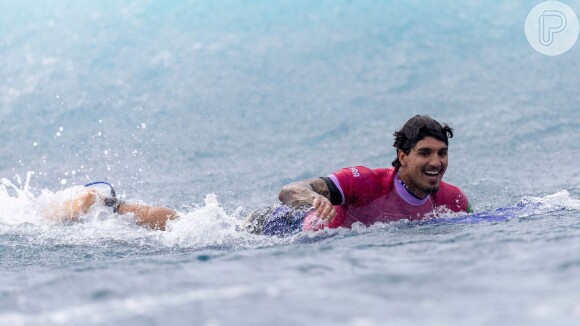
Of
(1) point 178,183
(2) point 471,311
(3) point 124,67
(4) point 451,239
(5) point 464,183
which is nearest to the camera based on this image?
(2) point 471,311

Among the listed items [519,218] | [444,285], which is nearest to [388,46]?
[519,218]

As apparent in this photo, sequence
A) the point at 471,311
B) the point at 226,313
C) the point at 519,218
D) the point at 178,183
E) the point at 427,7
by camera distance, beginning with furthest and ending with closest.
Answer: the point at 427,7 < the point at 178,183 < the point at 519,218 < the point at 226,313 < the point at 471,311

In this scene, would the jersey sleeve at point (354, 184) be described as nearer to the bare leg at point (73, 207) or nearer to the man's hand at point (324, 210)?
the man's hand at point (324, 210)

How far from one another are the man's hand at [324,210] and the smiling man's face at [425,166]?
0.77 meters

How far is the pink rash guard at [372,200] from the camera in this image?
4559mm

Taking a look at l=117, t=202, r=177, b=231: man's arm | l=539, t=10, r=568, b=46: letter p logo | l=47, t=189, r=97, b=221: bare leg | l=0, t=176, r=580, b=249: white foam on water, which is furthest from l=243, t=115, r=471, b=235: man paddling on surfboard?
l=539, t=10, r=568, b=46: letter p logo

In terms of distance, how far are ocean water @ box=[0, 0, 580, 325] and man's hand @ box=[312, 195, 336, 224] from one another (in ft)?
0.49

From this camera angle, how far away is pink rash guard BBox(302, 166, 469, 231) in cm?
456

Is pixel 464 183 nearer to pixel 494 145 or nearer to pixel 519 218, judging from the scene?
pixel 494 145

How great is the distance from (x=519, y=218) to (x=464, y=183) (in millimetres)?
3865

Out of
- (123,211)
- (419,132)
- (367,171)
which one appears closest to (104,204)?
Answer: (123,211)

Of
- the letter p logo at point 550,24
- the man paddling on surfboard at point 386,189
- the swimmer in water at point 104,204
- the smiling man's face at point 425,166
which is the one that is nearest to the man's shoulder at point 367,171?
the man paddling on surfboard at point 386,189

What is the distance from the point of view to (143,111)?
11.2 meters

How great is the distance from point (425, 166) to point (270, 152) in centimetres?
553
